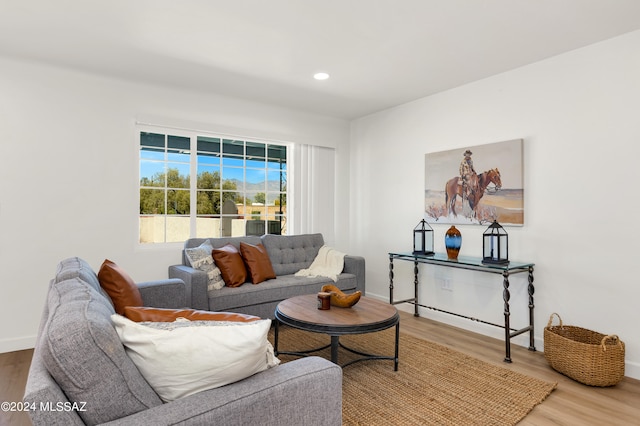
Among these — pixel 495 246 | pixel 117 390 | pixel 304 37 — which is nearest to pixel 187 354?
pixel 117 390

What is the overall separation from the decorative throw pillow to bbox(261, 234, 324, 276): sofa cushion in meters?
0.77

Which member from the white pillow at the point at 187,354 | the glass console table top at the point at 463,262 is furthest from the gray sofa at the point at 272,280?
the white pillow at the point at 187,354

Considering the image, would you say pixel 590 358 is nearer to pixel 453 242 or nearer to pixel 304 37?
pixel 453 242

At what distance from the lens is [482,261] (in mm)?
3404

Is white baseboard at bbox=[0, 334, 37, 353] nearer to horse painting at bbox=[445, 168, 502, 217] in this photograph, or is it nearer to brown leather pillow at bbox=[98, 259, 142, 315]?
brown leather pillow at bbox=[98, 259, 142, 315]

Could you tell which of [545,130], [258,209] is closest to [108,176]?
[258,209]

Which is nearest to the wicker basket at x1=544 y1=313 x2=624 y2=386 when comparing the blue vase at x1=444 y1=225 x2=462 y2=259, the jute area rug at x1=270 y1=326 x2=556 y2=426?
the jute area rug at x1=270 y1=326 x2=556 y2=426

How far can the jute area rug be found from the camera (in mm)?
2194

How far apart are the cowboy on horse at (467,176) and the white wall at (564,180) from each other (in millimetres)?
199

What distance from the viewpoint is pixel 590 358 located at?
2586 millimetres

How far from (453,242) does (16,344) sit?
413 cm

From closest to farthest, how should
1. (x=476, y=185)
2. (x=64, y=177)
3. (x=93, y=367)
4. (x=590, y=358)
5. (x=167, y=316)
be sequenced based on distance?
(x=93, y=367)
(x=167, y=316)
(x=590, y=358)
(x=64, y=177)
(x=476, y=185)

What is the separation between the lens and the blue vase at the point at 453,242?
368cm

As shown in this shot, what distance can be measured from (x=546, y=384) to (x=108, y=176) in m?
4.17
